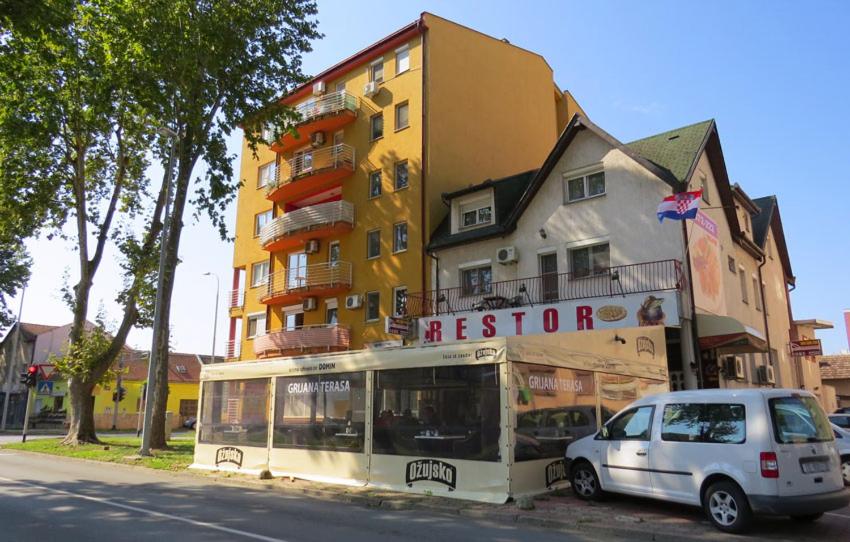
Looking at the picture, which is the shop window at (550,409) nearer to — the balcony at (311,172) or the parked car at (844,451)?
the parked car at (844,451)

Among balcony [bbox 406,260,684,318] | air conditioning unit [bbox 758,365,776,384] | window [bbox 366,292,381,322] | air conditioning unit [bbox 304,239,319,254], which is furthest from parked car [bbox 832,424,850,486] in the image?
air conditioning unit [bbox 304,239,319,254]

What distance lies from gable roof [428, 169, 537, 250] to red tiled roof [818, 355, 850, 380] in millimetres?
27190

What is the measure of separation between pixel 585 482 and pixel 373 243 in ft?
61.6

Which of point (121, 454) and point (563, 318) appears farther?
point (121, 454)

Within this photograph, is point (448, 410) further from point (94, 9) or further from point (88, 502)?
point (94, 9)

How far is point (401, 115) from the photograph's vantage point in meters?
28.2

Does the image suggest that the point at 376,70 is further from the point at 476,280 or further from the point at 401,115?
the point at 476,280

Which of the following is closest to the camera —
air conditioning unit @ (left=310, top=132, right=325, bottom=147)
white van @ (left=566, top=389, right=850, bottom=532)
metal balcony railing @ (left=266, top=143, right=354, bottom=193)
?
white van @ (left=566, top=389, right=850, bottom=532)

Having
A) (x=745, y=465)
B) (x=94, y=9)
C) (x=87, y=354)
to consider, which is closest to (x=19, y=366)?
(x=87, y=354)

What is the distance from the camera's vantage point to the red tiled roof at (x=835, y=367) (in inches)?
1527

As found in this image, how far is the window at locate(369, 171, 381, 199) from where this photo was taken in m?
28.4

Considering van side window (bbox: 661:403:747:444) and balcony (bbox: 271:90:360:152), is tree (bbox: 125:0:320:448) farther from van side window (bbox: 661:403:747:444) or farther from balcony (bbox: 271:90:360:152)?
van side window (bbox: 661:403:747:444)

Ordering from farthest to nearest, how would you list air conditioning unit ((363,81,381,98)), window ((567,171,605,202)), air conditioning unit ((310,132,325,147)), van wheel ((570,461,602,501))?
air conditioning unit ((310,132,325,147))
air conditioning unit ((363,81,381,98))
window ((567,171,605,202))
van wheel ((570,461,602,501))

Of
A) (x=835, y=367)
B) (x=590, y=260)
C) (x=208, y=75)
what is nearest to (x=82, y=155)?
(x=208, y=75)
